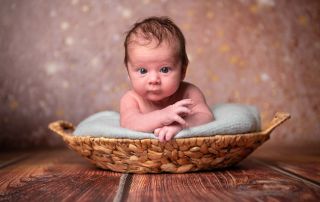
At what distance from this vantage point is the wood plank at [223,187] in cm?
98

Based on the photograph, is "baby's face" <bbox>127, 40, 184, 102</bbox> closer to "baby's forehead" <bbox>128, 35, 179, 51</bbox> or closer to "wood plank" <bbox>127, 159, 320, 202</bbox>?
"baby's forehead" <bbox>128, 35, 179, 51</bbox>

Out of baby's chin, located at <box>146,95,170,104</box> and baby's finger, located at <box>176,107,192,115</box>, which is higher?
baby's chin, located at <box>146,95,170,104</box>

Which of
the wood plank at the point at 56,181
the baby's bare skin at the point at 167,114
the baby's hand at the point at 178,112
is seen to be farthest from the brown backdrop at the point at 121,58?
the baby's hand at the point at 178,112

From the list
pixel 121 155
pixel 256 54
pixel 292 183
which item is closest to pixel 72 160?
pixel 121 155

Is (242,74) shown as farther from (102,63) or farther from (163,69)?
(163,69)

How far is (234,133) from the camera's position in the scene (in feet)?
4.36

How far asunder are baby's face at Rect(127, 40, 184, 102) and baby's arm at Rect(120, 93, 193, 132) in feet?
0.26

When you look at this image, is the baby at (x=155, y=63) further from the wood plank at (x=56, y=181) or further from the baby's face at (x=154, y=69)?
the wood plank at (x=56, y=181)

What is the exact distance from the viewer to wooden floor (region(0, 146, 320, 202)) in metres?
1.01

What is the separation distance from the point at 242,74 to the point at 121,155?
124 centimetres

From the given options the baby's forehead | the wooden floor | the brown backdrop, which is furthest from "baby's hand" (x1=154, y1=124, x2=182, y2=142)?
the brown backdrop

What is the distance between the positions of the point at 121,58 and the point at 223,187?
144cm

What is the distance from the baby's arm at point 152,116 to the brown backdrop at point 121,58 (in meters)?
0.96

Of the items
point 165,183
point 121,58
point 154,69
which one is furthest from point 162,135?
point 121,58
